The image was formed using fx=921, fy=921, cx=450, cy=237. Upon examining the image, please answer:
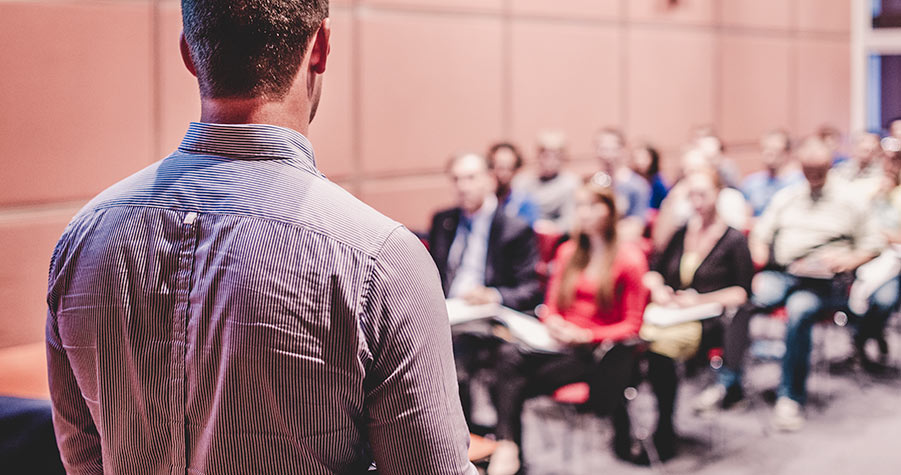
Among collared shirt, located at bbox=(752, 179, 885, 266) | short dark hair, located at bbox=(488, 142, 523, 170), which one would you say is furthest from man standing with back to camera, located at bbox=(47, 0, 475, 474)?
short dark hair, located at bbox=(488, 142, 523, 170)

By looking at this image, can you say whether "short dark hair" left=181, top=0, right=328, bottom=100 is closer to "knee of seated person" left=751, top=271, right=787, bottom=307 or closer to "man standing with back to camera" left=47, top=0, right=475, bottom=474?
"man standing with back to camera" left=47, top=0, right=475, bottom=474

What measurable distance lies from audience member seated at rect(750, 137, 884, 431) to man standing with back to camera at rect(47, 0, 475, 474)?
14.9 ft

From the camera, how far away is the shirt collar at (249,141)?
1.09 m

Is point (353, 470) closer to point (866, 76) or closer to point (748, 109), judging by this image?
point (748, 109)

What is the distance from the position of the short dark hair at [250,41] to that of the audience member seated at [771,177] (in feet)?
23.8

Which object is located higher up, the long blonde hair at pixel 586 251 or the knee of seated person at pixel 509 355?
the long blonde hair at pixel 586 251

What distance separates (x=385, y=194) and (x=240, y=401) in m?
5.04

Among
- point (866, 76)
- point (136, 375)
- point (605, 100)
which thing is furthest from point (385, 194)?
point (866, 76)

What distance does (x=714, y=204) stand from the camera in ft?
16.6

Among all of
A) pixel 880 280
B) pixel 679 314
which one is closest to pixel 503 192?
pixel 679 314

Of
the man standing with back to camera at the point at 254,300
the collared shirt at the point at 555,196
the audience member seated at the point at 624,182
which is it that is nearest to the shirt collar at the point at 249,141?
the man standing with back to camera at the point at 254,300

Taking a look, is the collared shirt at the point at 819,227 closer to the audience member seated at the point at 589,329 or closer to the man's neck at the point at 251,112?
the audience member seated at the point at 589,329

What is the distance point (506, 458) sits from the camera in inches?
159

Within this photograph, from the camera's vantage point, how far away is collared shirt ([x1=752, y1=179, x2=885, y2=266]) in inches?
221
